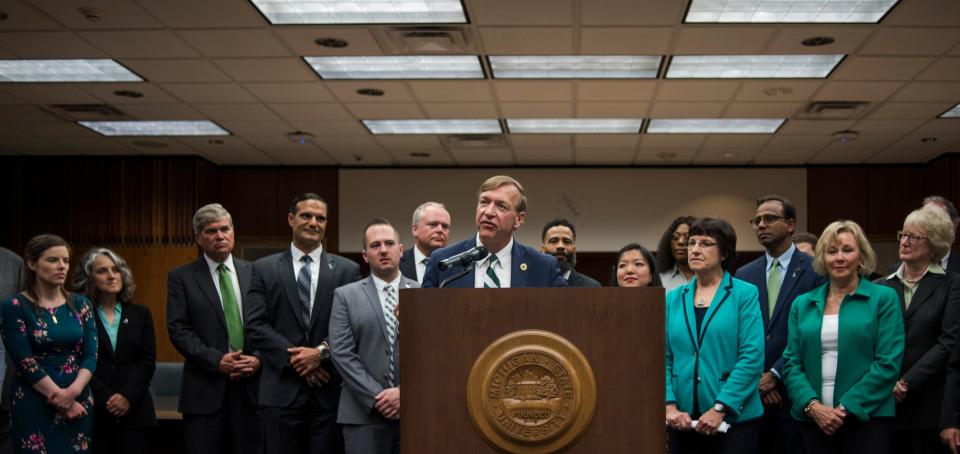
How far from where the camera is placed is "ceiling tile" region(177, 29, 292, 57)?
20.4ft

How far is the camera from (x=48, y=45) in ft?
21.4

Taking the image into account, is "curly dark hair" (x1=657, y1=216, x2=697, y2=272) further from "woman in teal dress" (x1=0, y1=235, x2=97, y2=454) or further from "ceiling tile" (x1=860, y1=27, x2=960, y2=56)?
"woman in teal dress" (x1=0, y1=235, x2=97, y2=454)

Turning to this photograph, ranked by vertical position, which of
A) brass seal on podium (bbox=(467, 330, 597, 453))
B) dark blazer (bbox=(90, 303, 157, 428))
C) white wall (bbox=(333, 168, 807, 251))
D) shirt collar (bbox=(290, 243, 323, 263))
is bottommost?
dark blazer (bbox=(90, 303, 157, 428))

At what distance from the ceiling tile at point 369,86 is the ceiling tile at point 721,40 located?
2381 mm

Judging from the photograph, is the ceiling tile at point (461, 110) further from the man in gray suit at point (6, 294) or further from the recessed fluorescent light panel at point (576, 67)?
the man in gray suit at point (6, 294)

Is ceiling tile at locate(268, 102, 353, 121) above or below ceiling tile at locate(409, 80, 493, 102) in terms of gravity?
below

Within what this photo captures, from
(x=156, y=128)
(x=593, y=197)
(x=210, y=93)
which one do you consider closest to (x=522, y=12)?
(x=210, y=93)

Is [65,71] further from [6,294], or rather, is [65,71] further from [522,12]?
[522,12]

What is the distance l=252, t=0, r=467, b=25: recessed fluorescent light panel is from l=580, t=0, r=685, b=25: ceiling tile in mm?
822

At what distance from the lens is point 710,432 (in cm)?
343

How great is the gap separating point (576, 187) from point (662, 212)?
3.74 ft

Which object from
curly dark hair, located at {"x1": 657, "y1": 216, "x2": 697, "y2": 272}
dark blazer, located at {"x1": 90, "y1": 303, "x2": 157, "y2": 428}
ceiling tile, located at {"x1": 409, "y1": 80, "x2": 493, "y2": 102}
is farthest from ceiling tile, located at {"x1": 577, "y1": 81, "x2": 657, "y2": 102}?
dark blazer, located at {"x1": 90, "y1": 303, "x2": 157, "y2": 428}

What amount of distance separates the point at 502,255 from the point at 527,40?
12.2ft

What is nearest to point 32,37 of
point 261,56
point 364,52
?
point 261,56
